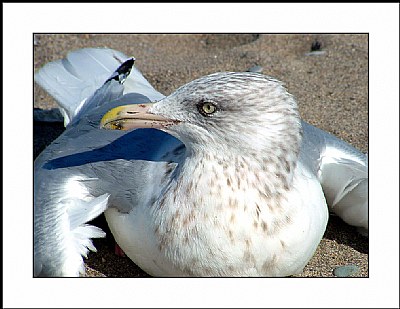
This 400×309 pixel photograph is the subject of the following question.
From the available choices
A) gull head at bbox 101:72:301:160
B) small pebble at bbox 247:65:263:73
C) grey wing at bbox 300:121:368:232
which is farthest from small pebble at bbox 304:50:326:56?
gull head at bbox 101:72:301:160

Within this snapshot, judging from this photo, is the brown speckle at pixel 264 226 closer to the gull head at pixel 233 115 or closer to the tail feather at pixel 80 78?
the gull head at pixel 233 115

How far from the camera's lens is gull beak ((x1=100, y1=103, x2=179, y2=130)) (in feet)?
9.28

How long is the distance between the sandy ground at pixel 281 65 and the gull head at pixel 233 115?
0.89 meters

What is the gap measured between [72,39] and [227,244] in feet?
10.1

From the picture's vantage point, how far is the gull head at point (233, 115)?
274 centimetres

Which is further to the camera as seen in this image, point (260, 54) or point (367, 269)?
point (260, 54)

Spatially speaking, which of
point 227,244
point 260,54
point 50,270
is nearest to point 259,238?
point 227,244

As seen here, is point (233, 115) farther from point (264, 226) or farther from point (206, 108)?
point (264, 226)

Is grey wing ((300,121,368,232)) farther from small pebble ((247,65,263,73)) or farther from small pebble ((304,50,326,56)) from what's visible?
small pebble ((304,50,326,56))

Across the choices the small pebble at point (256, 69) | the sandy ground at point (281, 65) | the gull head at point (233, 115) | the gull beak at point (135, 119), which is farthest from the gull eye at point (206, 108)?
the small pebble at point (256, 69)

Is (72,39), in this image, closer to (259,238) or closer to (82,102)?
(82,102)

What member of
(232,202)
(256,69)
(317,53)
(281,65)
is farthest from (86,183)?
(317,53)

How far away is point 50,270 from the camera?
2.90m

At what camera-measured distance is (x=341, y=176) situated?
138 inches
